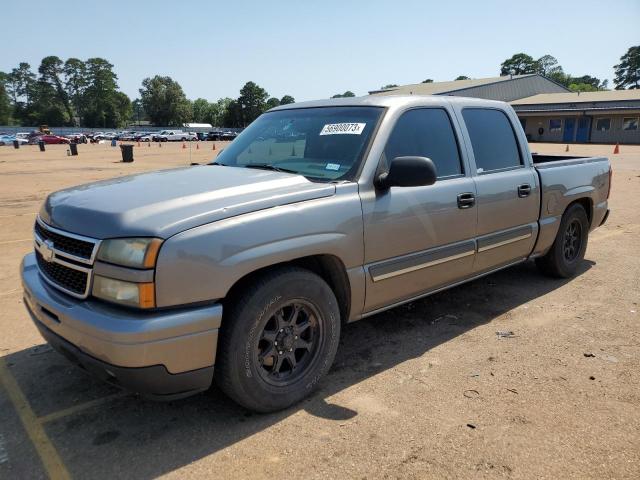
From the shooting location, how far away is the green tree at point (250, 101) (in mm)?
110750

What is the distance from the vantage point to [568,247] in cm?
554

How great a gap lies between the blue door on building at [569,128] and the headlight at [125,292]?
5138cm

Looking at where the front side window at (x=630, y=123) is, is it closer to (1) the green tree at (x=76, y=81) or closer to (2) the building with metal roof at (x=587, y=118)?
(2) the building with metal roof at (x=587, y=118)

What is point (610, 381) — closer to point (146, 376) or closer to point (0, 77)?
point (146, 376)

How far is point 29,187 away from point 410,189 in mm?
13528

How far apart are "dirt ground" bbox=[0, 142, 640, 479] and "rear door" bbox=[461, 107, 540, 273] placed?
2.09ft

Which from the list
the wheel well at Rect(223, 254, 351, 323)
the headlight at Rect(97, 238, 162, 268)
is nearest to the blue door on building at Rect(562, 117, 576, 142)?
the wheel well at Rect(223, 254, 351, 323)

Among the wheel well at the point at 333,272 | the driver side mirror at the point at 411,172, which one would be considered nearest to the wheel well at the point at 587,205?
the driver side mirror at the point at 411,172

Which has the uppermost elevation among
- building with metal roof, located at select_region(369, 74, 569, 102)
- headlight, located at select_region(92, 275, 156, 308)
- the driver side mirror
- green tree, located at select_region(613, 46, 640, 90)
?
green tree, located at select_region(613, 46, 640, 90)

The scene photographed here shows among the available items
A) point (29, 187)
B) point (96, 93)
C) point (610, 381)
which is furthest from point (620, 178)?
point (96, 93)

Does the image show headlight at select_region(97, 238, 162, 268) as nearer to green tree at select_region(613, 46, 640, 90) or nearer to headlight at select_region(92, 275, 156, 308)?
headlight at select_region(92, 275, 156, 308)

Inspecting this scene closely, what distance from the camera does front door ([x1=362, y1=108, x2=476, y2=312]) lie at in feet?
10.8

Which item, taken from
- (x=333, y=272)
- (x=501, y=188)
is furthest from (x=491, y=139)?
(x=333, y=272)

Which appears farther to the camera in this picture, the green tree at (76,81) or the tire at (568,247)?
the green tree at (76,81)
